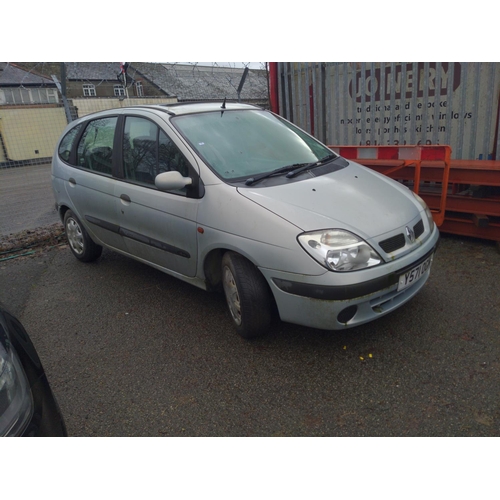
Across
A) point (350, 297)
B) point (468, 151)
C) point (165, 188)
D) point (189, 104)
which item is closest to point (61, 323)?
point (165, 188)

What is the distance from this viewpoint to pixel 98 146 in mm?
4480

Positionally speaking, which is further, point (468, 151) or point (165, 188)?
point (468, 151)

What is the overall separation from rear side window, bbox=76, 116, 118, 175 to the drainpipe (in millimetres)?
3979

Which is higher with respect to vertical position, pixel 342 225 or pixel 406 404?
pixel 342 225

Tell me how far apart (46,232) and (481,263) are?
587 centimetres

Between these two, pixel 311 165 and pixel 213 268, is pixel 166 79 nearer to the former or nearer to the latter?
pixel 311 165

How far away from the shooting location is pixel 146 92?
26.7 metres

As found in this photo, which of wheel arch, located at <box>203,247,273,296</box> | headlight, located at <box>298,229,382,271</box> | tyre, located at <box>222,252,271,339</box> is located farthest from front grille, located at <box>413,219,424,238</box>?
wheel arch, located at <box>203,247,273,296</box>

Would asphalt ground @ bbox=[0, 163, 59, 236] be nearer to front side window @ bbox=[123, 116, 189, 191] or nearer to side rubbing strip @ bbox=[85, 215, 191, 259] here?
side rubbing strip @ bbox=[85, 215, 191, 259]

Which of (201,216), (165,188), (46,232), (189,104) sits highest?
(189,104)

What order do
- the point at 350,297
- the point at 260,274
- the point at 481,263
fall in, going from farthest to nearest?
1. the point at 481,263
2. the point at 260,274
3. the point at 350,297

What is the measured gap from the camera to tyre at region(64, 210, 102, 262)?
5020 mm

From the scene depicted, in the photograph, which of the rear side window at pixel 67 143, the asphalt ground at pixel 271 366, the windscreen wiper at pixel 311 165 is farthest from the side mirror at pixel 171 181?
the rear side window at pixel 67 143

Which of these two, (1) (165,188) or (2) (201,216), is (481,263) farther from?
(1) (165,188)
